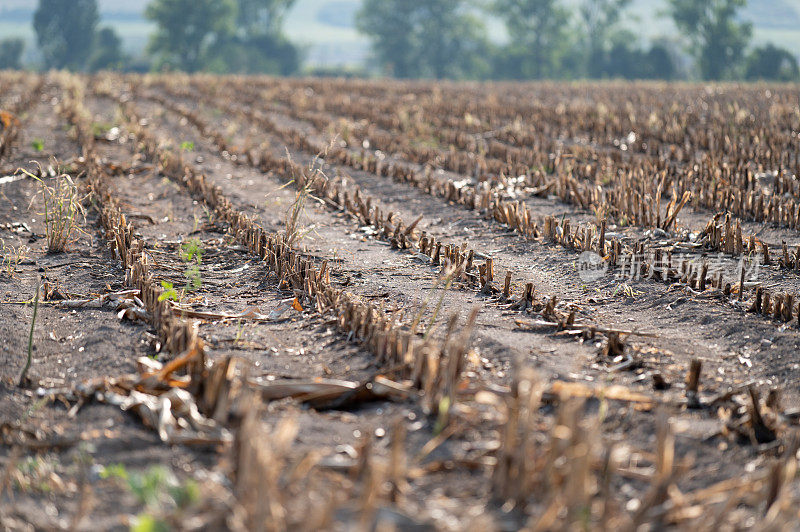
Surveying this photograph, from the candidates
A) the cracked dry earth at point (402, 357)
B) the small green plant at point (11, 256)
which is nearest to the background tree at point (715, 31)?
the cracked dry earth at point (402, 357)

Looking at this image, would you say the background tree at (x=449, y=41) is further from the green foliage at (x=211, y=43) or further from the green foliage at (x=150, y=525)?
the green foliage at (x=150, y=525)

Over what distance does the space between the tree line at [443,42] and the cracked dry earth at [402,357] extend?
49.4m

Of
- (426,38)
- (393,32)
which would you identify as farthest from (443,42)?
(393,32)

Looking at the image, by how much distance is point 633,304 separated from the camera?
570 centimetres

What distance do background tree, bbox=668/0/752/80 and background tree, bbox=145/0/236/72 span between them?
34969 millimetres

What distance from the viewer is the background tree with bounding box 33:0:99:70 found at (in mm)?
62688

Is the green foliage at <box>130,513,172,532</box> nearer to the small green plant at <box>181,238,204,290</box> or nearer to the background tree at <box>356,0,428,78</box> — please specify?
the small green plant at <box>181,238,204,290</box>

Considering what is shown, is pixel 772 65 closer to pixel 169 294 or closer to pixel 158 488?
pixel 169 294

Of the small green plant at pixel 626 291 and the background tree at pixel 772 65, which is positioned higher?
the background tree at pixel 772 65

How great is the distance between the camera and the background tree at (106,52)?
196 ft

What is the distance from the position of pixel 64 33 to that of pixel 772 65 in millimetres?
53355

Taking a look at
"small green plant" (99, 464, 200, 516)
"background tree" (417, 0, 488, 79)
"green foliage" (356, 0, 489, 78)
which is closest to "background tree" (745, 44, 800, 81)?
"green foliage" (356, 0, 489, 78)

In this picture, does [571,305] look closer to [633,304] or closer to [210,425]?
[633,304]

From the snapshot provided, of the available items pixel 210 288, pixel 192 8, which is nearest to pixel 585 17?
pixel 192 8
